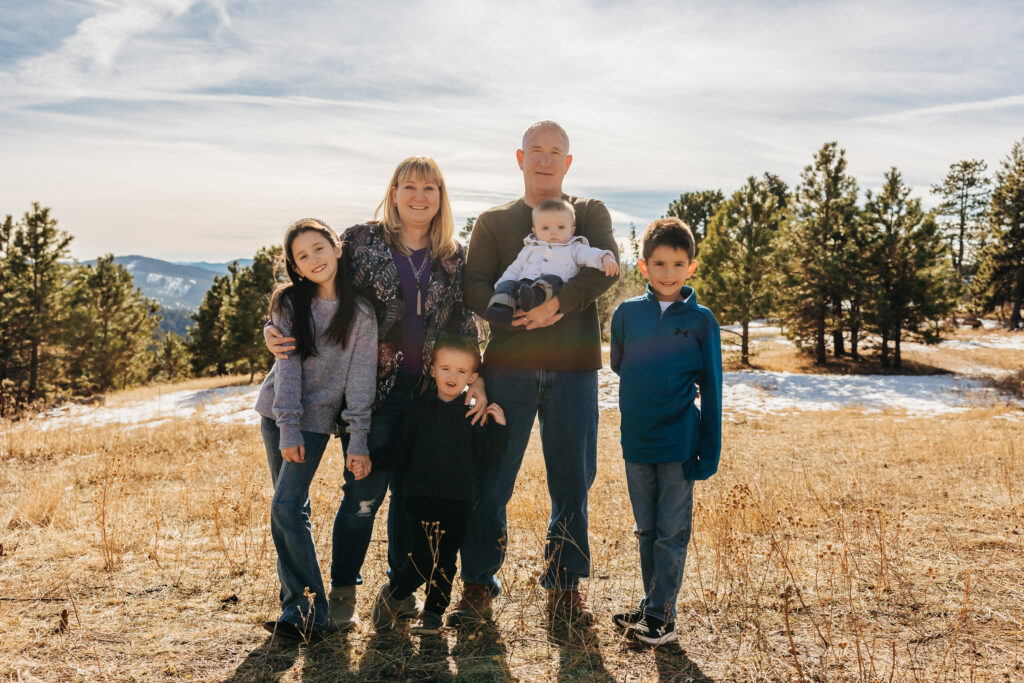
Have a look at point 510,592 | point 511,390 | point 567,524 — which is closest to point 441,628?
point 510,592

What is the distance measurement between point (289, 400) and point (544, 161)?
6.33ft

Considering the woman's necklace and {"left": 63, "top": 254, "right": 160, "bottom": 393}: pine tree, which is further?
{"left": 63, "top": 254, "right": 160, "bottom": 393}: pine tree

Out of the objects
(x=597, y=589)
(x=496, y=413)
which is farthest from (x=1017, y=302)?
(x=496, y=413)

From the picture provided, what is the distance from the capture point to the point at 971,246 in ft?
158

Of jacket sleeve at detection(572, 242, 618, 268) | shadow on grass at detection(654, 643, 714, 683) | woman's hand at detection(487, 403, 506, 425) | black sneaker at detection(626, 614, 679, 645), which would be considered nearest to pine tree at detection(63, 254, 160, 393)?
woman's hand at detection(487, 403, 506, 425)

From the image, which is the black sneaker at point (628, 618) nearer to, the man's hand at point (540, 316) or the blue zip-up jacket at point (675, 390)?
the blue zip-up jacket at point (675, 390)

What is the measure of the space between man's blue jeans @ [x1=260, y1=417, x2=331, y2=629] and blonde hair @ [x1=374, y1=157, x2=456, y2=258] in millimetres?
1215

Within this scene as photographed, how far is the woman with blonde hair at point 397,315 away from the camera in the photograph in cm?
339

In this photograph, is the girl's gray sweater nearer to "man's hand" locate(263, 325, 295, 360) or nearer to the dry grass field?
"man's hand" locate(263, 325, 295, 360)

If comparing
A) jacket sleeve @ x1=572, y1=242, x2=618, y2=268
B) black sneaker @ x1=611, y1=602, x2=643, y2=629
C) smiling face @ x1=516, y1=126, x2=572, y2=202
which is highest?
smiling face @ x1=516, y1=126, x2=572, y2=202

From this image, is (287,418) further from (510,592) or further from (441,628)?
(510,592)

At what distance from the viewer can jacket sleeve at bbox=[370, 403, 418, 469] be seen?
3273 mm

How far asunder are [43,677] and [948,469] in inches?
369

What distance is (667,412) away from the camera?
322 cm
